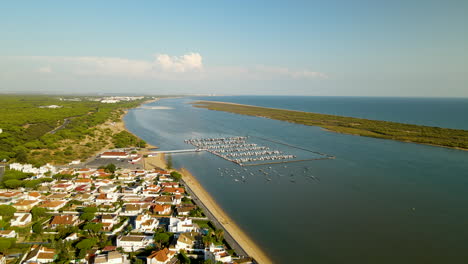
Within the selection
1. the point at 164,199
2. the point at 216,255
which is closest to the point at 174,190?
the point at 164,199

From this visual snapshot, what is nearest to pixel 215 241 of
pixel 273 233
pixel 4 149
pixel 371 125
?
pixel 273 233

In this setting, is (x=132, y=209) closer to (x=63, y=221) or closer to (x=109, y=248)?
(x=63, y=221)

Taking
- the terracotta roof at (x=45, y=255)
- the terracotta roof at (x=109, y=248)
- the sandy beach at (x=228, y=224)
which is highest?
the terracotta roof at (x=45, y=255)

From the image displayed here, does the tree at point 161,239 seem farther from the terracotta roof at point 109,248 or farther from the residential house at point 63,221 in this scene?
the residential house at point 63,221

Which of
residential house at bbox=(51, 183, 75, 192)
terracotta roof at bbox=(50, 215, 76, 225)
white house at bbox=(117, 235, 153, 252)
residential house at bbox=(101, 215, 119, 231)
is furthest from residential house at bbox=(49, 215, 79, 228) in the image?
residential house at bbox=(51, 183, 75, 192)

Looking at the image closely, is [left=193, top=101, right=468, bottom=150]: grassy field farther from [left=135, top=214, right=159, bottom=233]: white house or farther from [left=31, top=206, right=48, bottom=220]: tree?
[left=31, top=206, right=48, bottom=220]: tree

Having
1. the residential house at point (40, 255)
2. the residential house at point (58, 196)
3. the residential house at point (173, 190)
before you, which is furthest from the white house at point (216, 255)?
the residential house at point (58, 196)
